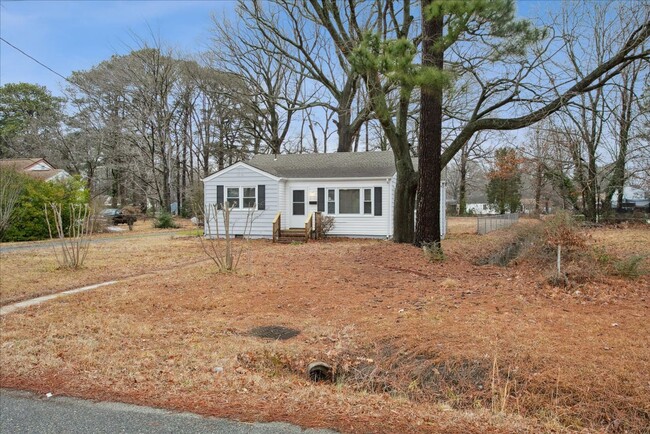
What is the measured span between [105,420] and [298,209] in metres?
14.6

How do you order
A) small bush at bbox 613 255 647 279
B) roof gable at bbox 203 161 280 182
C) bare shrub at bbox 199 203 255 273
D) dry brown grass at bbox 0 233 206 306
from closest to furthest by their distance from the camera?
small bush at bbox 613 255 647 279 < dry brown grass at bbox 0 233 206 306 < bare shrub at bbox 199 203 255 273 < roof gable at bbox 203 161 280 182

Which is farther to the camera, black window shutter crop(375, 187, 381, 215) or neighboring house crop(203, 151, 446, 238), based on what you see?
neighboring house crop(203, 151, 446, 238)

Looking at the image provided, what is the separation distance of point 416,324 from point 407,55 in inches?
209

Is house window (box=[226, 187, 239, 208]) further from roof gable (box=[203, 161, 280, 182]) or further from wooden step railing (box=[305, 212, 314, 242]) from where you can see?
wooden step railing (box=[305, 212, 314, 242])

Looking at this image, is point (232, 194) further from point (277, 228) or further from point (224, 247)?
point (224, 247)

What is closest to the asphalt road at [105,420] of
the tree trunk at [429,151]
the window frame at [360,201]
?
the tree trunk at [429,151]

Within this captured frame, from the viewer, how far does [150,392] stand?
11.1 feet

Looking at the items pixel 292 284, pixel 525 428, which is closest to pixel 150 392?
pixel 525 428

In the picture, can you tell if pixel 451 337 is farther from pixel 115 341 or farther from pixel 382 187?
pixel 382 187

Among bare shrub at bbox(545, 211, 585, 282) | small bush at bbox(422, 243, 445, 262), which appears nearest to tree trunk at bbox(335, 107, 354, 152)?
small bush at bbox(422, 243, 445, 262)

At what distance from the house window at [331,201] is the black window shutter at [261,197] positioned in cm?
264

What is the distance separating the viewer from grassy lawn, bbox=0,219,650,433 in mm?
3055

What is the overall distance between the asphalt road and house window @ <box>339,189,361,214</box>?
14090 millimetres

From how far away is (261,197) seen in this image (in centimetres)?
1702
